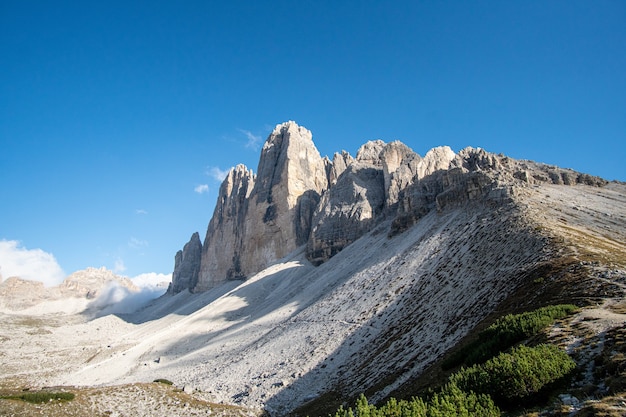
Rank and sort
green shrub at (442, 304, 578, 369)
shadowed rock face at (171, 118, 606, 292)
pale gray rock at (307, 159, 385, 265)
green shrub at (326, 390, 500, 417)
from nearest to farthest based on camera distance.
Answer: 1. green shrub at (326, 390, 500, 417)
2. green shrub at (442, 304, 578, 369)
3. shadowed rock face at (171, 118, 606, 292)
4. pale gray rock at (307, 159, 385, 265)

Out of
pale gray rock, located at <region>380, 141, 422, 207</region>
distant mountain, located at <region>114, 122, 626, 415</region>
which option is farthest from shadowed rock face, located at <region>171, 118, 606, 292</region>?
distant mountain, located at <region>114, 122, 626, 415</region>

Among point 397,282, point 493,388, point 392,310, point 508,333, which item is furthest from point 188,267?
point 493,388

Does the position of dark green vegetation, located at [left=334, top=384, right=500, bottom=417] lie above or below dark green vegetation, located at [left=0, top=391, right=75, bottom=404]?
above

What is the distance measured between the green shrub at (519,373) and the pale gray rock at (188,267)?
147 metres

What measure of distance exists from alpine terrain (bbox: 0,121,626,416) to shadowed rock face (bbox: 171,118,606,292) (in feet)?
1.51

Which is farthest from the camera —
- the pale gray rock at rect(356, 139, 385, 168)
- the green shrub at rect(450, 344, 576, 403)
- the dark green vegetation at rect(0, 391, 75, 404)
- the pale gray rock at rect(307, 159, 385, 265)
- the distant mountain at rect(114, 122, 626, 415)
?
the pale gray rock at rect(356, 139, 385, 168)

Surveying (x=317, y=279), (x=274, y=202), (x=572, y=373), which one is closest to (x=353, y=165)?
(x=274, y=202)

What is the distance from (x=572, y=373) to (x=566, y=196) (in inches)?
1597

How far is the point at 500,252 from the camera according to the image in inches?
1212

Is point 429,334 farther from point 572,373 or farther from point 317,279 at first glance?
point 317,279

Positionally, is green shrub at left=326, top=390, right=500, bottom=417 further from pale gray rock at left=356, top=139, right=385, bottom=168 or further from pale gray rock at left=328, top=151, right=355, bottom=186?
pale gray rock at left=328, top=151, right=355, bottom=186

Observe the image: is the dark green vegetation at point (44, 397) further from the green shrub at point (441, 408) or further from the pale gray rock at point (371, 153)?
the pale gray rock at point (371, 153)

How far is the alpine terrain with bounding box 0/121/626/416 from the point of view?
60.2 ft

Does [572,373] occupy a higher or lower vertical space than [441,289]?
lower
